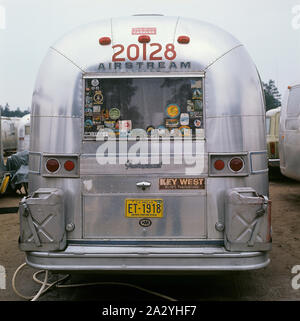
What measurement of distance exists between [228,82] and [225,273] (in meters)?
1.76

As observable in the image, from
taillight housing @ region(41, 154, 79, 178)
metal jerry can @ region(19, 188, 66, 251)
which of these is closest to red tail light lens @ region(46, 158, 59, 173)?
taillight housing @ region(41, 154, 79, 178)

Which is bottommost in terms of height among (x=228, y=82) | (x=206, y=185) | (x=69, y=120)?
(x=206, y=185)

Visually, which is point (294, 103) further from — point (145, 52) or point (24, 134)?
point (24, 134)

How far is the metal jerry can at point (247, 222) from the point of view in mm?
4048

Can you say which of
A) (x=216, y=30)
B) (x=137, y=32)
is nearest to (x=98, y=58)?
(x=137, y=32)

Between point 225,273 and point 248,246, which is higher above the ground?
point 248,246

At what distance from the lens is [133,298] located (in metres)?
4.68

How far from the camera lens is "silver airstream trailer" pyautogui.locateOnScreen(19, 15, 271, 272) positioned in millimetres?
4215

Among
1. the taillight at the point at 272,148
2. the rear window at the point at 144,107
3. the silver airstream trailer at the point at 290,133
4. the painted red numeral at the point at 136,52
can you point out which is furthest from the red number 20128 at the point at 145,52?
the taillight at the point at 272,148

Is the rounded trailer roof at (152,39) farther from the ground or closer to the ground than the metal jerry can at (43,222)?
farther from the ground

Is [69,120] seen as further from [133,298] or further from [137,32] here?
[133,298]

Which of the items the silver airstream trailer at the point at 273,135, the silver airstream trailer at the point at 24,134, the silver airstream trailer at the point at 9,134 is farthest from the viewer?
the silver airstream trailer at the point at 9,134

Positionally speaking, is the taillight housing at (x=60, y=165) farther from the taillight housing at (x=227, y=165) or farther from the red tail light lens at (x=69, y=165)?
the taillight housing at (x=227, y=165)
